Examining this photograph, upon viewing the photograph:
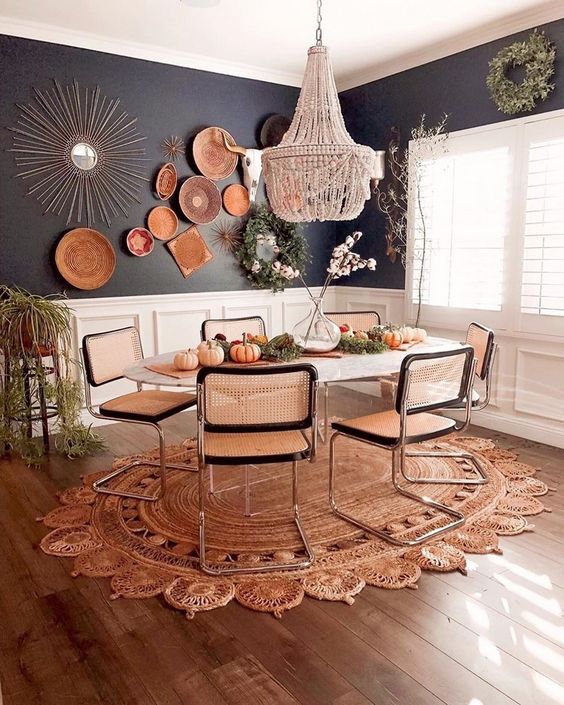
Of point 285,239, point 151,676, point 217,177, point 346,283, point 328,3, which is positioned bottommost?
point 151,676

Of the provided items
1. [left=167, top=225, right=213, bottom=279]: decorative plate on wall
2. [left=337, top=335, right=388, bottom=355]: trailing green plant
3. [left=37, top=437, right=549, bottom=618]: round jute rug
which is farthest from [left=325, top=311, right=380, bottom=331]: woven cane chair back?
[left=167, top=225, right=213, bottom=279]: decorative plate on wall

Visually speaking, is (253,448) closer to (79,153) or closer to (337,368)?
(337,368)

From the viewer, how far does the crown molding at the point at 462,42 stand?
3873mm

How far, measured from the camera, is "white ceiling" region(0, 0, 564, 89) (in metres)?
3.81

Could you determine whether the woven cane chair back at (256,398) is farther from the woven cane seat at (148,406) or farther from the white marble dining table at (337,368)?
the woven cane seat at (148,406)

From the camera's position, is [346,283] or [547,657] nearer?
[547,657]

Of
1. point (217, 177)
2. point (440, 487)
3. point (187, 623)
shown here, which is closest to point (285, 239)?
point (217, 177)

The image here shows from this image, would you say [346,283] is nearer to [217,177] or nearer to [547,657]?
[217,177]

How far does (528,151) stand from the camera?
4.04m

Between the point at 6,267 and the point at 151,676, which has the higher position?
the point at 6,267

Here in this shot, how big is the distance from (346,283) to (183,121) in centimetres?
218

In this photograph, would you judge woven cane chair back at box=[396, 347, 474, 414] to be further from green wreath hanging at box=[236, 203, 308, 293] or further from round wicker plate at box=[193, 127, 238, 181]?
round wicker plate at box=[193, 127, 238, 181]

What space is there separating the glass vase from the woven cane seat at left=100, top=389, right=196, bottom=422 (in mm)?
694

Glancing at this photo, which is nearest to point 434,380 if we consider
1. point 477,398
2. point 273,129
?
point 477,398
